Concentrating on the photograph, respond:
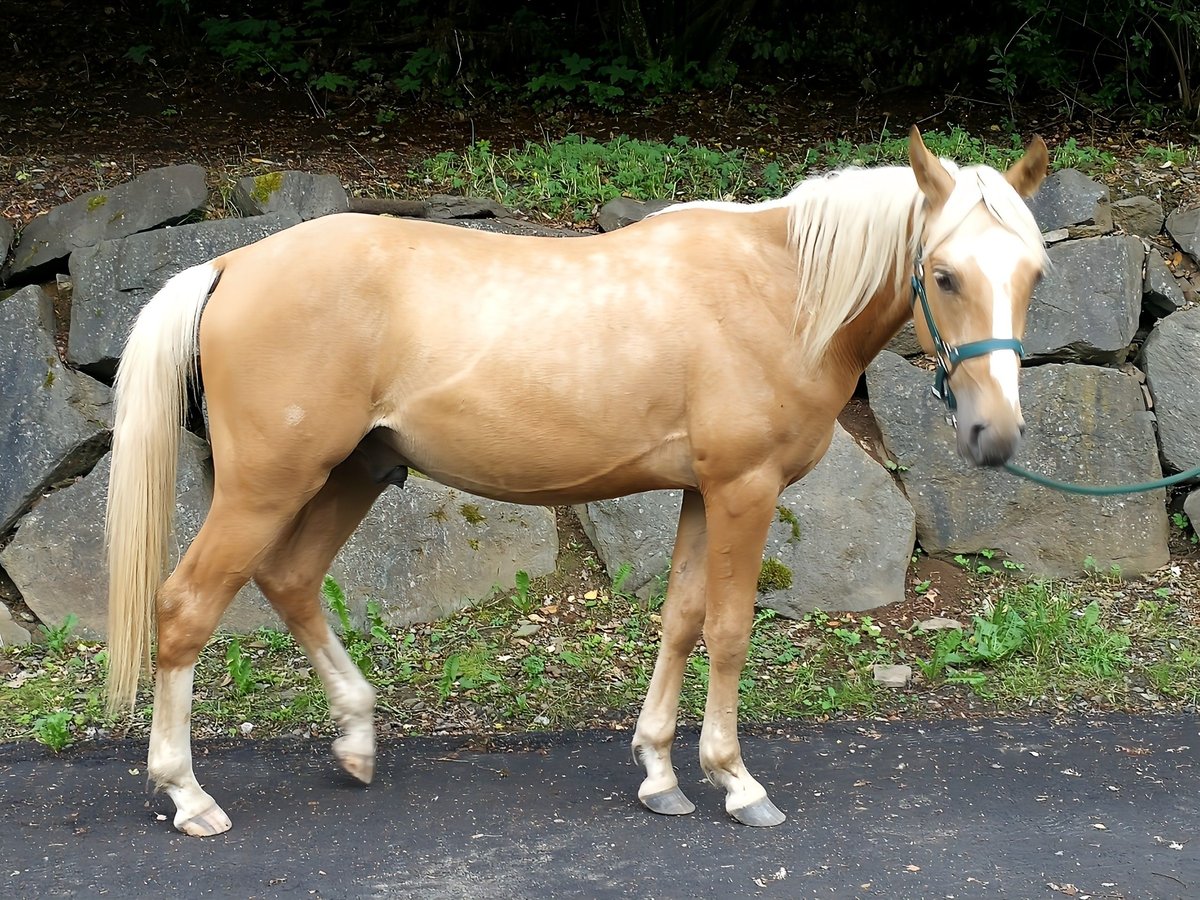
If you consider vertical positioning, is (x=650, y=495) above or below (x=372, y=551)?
above

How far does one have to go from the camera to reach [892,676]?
4.81 m

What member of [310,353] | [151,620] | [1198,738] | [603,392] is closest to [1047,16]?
[1198,738]

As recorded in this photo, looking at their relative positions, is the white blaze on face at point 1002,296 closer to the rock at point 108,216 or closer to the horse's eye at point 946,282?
the horse's eye at point 946,282

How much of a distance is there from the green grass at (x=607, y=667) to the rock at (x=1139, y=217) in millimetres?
2285

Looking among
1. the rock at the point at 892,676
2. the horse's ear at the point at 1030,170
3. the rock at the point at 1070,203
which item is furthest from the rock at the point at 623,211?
the horse's ear at the point at 1030,170

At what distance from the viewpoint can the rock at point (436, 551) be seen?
5.16 meters

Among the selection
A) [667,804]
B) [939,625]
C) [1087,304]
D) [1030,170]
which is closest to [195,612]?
[667,804]

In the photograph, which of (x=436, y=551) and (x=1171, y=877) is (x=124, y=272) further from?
(x=1171, y=877)

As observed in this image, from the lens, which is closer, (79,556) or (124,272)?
(79,556)

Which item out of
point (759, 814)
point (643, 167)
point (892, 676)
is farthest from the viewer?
point (643, 167)

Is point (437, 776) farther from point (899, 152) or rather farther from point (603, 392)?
point (899, 152)

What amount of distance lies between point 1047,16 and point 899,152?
5.73 feet

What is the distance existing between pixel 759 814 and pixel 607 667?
4.42ft

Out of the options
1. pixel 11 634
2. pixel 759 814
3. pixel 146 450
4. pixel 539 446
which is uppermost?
pixel 539 446
